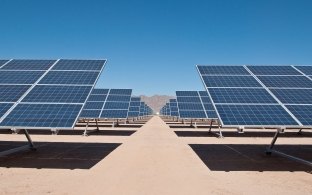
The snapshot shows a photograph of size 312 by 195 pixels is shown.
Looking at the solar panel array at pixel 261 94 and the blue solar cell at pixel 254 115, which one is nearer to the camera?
the blue solar cell at pixel 254 115

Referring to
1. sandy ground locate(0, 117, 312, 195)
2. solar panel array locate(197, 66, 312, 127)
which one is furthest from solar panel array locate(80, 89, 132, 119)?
solar panel array locate(197, 66, 312, 127)

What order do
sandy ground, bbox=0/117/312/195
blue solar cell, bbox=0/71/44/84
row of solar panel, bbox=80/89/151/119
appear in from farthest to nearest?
row of solar panel, bbox=80/89/151/119 < blue solar cell, bbox=0/71/44/84 < sandy ground, bbox=0/117/312/195

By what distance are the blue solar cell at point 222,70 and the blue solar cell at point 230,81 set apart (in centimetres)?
104

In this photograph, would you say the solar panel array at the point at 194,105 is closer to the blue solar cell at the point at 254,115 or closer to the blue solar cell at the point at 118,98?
the blue solar cell at the point at 118,98

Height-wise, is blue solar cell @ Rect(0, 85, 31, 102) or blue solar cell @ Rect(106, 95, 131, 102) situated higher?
blue solar cell @ Rect(106, 95, 131, 102)

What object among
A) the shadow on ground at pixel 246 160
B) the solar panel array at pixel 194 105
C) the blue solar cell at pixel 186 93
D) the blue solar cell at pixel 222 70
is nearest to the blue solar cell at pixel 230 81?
the blue solar cell at pixel 222 70

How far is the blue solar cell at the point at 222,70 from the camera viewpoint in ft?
65.3

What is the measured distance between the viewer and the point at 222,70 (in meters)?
20.7

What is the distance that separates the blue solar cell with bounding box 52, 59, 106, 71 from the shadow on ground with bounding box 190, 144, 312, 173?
27.7 ft

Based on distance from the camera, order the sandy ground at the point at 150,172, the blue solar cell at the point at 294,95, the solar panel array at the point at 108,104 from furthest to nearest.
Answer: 1. the solar panel array at the point at 108,104
2. the blue solar cell at the point at 294,95
3. the sandy ground at the point at 150,172

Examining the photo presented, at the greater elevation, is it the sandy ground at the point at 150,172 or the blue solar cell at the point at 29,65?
the blue solar cell at the point at 29,65

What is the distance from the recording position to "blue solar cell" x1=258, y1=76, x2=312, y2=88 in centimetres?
1709

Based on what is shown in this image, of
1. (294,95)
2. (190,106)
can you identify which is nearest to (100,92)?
(190,106)

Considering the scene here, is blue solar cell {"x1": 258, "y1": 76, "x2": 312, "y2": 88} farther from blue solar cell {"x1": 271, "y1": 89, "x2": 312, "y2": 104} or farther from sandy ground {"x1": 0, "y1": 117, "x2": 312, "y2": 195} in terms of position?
sandy ground {"x1": 0, "y1": 117, "x2": 312, "y2": 195}
